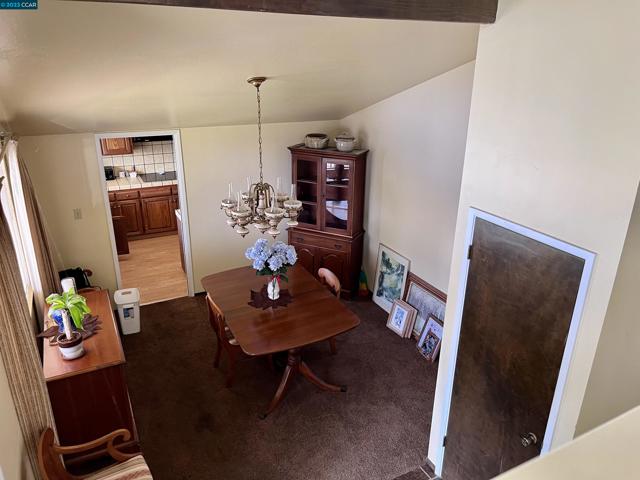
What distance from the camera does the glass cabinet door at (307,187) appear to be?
5324 millimetres

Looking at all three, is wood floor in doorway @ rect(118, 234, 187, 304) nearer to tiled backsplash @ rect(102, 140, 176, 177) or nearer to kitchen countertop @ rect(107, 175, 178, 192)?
kitchen countertop @ rect(107, 175, 178, 192)

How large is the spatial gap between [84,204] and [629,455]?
16.4ft

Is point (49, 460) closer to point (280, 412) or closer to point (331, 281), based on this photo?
point (280, 412)

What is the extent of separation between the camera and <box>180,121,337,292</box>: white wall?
514 cm

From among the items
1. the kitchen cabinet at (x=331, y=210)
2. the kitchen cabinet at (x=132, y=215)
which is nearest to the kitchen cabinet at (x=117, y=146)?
the kitchen cabinet at (x=132, y=215)

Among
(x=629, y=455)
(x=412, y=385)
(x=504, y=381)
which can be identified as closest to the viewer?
(x=629, y=455)

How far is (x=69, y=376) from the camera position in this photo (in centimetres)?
299

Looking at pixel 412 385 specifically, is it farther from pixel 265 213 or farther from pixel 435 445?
pixel 265 213

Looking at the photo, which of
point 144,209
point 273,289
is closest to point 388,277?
point 273,289

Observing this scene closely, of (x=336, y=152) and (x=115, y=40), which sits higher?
(x=115, y=40)

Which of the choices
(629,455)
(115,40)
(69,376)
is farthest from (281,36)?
(629,455)

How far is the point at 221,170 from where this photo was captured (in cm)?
530

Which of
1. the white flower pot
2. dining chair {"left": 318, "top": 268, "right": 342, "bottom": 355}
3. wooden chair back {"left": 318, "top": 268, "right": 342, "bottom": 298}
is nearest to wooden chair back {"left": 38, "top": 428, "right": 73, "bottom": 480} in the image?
the white flower pot
